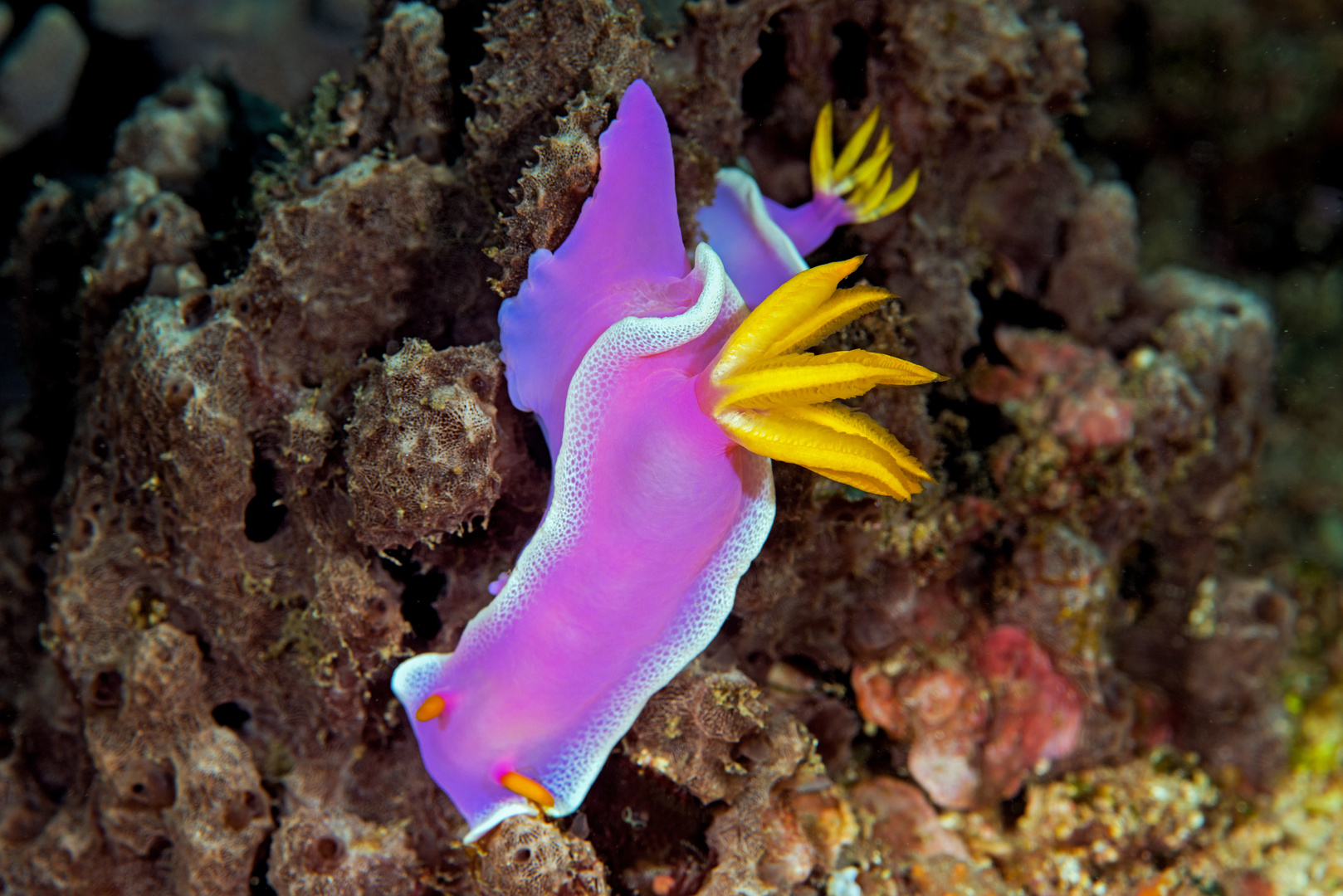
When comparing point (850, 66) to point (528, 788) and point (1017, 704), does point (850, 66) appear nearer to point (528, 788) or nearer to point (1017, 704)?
point (1017, 704)

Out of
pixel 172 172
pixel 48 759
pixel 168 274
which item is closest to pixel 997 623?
pixel 168 274

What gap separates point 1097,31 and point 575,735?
530 centimetres

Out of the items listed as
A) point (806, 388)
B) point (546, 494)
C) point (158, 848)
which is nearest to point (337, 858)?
point (158, 848)

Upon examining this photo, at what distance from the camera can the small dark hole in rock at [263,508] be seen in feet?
7.54

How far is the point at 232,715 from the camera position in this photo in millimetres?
2410

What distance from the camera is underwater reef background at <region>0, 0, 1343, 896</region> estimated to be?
2.15 m

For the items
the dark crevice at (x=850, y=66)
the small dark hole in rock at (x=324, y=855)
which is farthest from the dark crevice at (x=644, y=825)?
the dark crevice at (x=850, y=66)

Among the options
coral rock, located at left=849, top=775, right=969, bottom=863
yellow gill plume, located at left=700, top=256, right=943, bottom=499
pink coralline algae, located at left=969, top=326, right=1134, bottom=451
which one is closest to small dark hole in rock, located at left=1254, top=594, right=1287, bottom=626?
pink coralline algae, located at left=969, top=326, right=1134, bottom=451

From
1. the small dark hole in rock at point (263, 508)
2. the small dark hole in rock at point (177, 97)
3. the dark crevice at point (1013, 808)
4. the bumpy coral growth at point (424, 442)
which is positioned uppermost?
the small dark hole in rock at point (177, 97)

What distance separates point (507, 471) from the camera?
2127 mm

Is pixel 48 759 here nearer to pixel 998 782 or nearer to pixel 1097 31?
pixel 998 782

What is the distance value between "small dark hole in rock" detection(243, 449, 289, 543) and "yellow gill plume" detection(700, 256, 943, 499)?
139 centimetres

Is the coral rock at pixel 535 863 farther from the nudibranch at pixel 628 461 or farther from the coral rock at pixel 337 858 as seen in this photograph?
the coral rock at pixel 337 858

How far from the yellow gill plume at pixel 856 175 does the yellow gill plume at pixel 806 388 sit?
103 cm
